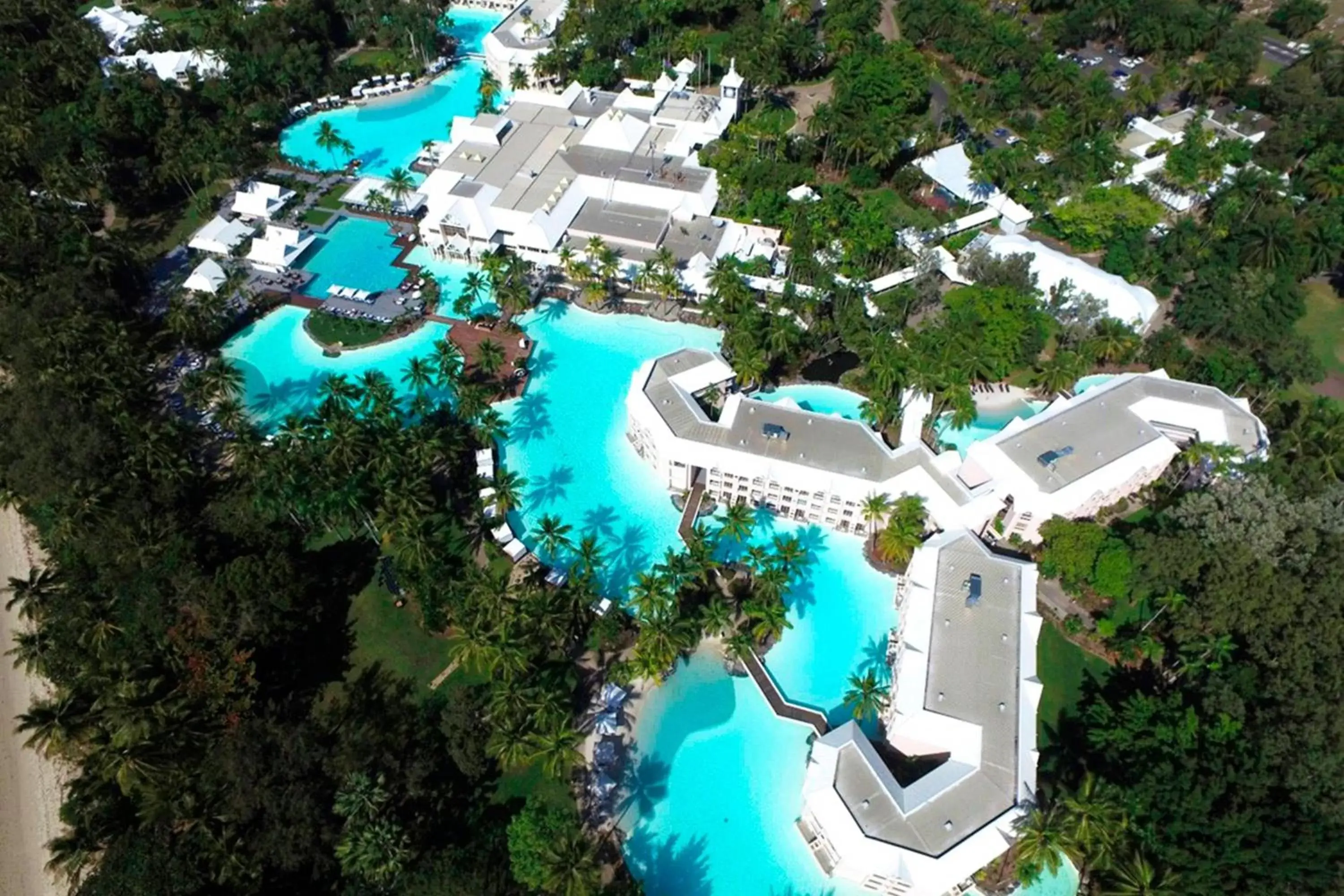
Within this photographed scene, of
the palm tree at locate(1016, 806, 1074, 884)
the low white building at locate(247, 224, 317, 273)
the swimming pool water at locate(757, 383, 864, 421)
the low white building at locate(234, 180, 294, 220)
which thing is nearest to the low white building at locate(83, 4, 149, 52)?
the low white building at locate(234, 180, 294, 220)

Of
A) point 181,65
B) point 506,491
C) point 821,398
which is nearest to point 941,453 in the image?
point 821,398

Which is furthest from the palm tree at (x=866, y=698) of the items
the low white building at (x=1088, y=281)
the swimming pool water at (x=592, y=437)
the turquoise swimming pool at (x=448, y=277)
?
the turquoise swimming pool at (x=448, y=277)

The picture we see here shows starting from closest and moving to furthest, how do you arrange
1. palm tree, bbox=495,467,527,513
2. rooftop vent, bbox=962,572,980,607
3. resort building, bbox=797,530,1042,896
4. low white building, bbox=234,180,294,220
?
resort building, bbox=797,530,1042,896 < rooftop vent, bbox=962,572,980,607 < palm tree, bbox=495,467,527,513 < low white building, bbox=234,180,294,220

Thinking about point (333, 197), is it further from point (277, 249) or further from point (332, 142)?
point (277, 249)

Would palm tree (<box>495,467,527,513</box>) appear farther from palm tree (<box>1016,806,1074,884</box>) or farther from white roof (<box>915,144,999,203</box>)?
white roof (<box>915,144,999,203</box>)

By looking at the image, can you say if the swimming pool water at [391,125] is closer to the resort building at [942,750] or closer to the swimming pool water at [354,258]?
the swimming pool water at [354,258]

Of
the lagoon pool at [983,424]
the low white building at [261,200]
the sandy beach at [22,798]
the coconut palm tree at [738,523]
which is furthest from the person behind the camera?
the low white building at [261,200]

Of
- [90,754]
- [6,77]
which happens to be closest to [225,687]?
[90,754]
